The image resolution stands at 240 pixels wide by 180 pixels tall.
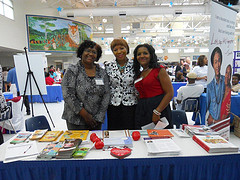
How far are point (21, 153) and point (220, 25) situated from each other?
212 centimetres

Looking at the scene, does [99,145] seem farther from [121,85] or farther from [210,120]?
[210,120]

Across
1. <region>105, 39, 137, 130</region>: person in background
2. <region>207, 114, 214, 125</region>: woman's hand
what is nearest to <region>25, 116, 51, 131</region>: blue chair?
<region>105, 39, 137, 130</region>: person in background

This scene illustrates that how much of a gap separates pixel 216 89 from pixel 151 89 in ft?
2.21

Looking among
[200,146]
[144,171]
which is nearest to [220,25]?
[200,146]

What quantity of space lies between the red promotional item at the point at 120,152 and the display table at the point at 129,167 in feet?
0.08

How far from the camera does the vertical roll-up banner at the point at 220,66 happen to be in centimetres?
173

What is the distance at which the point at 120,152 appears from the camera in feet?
4.23

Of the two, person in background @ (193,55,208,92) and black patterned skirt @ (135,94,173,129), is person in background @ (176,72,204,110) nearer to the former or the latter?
person in background @ (193,55,208,92)

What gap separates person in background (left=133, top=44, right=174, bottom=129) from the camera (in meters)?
1.77

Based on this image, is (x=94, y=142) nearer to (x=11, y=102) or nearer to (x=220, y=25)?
(x=220, y=25)

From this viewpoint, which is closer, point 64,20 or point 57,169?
point 57,169

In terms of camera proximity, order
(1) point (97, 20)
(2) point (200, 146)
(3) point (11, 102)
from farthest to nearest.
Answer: (1) point (97, 20)
(3) point (11, 102)
(2) point (200, 146)

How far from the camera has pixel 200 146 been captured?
1410mm

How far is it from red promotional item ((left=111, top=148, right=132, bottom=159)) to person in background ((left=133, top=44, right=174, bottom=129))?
59 cm
